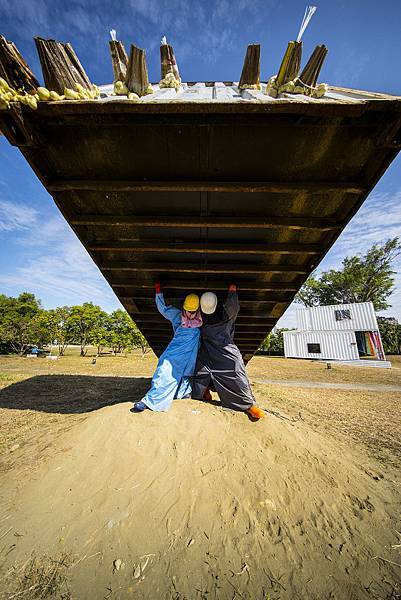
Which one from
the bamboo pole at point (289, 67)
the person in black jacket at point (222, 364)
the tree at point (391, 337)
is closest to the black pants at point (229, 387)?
the person in black jacket at point (222, 364)

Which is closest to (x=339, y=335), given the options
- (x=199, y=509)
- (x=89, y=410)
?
(x=89, y=410)

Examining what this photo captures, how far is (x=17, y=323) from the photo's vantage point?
92.7 ft

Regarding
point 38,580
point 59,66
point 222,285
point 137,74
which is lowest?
point 38,580

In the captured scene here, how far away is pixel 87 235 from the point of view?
3.78 meters

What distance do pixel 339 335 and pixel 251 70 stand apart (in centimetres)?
2730

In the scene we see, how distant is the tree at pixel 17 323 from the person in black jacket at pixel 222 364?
31.1 meters

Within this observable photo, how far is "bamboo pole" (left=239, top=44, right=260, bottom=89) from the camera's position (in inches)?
94.6

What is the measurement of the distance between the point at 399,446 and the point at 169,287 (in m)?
5.07

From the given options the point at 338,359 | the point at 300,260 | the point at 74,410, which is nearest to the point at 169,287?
the point at 300,260

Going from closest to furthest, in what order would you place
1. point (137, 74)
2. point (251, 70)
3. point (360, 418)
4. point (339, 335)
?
point (137, 74), point (251, 70), point (360, 418), point (339, 335)

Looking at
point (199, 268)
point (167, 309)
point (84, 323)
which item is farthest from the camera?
point (84, 323)

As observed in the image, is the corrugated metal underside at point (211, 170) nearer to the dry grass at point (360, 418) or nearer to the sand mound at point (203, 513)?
the sand mound at point (203, 513)

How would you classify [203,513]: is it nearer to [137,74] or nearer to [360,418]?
[137,74]

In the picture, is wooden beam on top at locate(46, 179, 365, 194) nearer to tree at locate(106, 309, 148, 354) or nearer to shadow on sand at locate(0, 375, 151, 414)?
shadow on sand at locate(0, 375, 151, 414)
